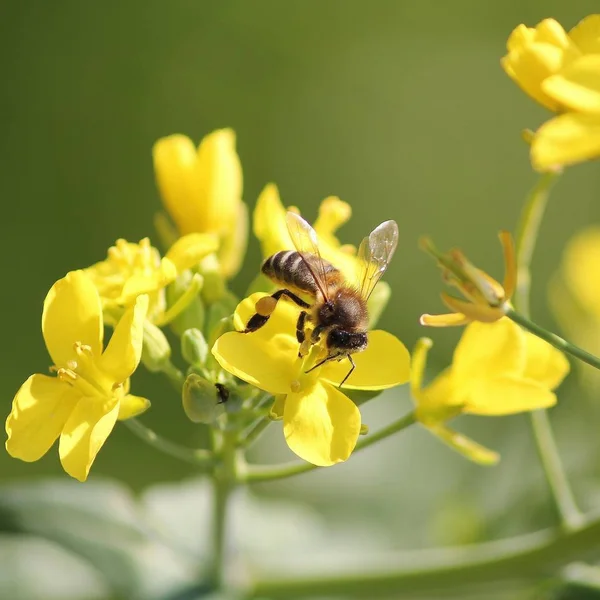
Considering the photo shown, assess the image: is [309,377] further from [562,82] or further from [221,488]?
[562,82]


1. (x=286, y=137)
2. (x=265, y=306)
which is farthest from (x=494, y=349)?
(x=286, y=137)

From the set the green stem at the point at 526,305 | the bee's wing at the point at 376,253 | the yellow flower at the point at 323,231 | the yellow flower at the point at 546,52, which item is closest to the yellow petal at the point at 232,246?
the yellow flower at the point at 323,231

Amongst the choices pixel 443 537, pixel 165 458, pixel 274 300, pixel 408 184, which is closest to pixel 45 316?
pixel 274 300

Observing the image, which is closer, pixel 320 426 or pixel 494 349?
pixel 320 426

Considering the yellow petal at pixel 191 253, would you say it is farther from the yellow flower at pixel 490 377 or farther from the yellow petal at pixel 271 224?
the yellow flower at pixel 490 377

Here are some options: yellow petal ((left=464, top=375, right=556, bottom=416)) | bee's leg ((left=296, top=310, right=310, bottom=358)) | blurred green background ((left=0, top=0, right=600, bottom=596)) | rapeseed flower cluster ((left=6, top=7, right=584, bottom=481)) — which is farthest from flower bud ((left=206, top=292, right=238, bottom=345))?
blurred green background ((left=0, top=0, right=600, bottom=596))

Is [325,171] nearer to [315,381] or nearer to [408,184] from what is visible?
[408,184]
